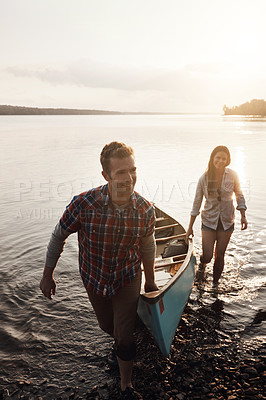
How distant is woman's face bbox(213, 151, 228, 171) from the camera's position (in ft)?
20.1

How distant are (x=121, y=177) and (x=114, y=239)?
74 cm

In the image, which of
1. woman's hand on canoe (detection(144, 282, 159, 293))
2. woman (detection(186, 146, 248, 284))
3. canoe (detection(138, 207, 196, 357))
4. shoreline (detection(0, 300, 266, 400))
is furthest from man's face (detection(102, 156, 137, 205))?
woman (detection(186, 146, 248, 284))

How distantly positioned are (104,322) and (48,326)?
285 cm

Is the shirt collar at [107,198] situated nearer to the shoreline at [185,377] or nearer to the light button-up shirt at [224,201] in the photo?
the shoreline at [185,377]

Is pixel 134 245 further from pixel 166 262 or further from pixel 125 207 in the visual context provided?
pixel 166 262

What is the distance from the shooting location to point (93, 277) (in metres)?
3.76

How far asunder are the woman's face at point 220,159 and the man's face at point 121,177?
322 centimetres

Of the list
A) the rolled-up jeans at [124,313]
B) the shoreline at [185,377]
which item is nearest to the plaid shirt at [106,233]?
the rolled-up jeans at [124,313]

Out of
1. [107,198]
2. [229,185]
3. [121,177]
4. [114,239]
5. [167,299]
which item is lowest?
[167,299]

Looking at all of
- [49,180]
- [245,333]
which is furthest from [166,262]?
[49,180]

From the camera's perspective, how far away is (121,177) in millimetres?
3369

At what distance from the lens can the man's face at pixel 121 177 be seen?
131 inches

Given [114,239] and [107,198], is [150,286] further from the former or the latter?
[107,198]

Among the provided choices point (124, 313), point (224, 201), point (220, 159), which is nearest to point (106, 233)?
point (124, 313)
